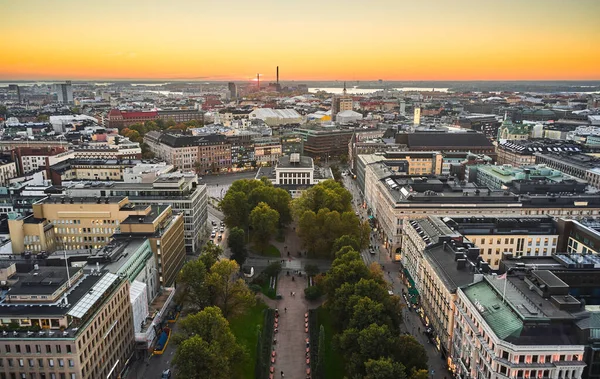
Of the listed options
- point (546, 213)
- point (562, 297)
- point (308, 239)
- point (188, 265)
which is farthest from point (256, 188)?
point (562, 297)

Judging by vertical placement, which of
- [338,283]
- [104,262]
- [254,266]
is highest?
[104,262]

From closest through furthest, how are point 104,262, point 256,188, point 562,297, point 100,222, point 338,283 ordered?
point 562,297 < point 104,262 < point 338,283 < point 100,222 < point 256,188

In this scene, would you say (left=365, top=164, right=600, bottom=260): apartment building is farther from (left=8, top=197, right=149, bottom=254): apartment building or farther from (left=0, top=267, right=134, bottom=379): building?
(left=0, top=267, right=134, bottom=379): building

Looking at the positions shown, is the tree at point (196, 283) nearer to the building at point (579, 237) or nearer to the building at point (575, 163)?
the building at point (579, 237)

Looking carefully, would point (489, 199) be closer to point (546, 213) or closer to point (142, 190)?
point (546, 213)

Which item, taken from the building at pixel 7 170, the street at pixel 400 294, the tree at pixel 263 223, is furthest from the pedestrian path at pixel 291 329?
the building at pixel 7 170
